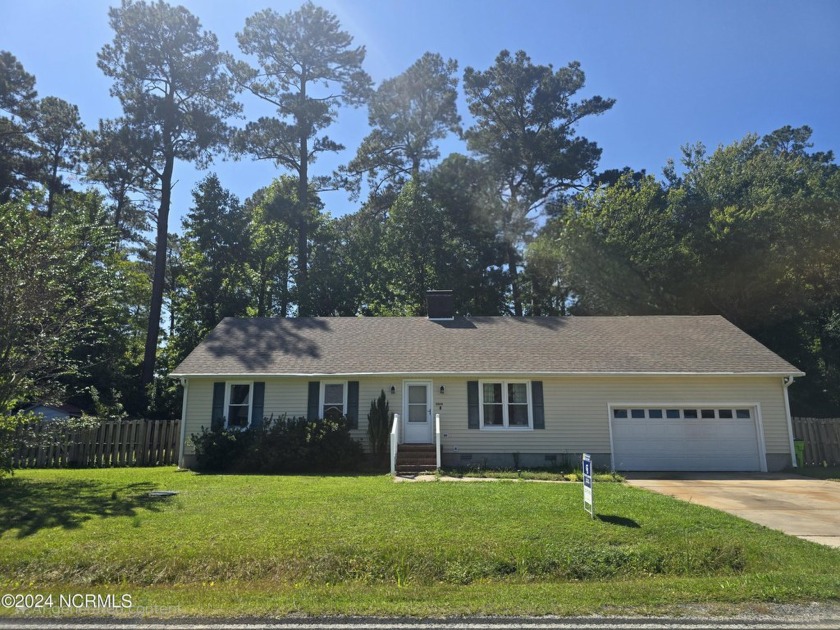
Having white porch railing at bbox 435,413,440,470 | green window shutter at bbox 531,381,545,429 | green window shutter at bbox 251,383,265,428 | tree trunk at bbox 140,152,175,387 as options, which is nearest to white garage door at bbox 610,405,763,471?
green window shutter at bbox 531,381,545,429

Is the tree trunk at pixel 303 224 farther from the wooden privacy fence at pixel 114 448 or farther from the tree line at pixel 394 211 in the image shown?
the wooden privacy fence at pixel 114 448

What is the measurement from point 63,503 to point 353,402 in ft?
26.3

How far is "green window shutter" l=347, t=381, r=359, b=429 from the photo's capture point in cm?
1585

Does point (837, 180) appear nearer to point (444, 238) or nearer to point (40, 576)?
point (444, 238)

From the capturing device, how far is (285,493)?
32.4ft

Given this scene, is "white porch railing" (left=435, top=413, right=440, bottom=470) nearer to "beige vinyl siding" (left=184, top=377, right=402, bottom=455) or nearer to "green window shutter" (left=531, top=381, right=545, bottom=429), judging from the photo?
"beige vinyl siding" (left=184, top=377, right=402, bottom=455)

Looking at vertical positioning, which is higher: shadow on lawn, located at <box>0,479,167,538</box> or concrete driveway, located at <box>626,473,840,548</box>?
shadow on lawn, located at <box>0,479,167,538</box>

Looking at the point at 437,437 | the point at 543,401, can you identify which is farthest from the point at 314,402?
the point at 543,401

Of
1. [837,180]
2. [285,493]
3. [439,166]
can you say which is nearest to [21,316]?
[285,493]

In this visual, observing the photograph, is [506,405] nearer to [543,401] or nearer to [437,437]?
[543,401]

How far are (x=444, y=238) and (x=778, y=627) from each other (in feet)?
86.9

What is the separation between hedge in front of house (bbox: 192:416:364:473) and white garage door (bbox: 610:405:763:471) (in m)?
7.77

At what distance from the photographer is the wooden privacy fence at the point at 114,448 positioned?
16375 millimetres

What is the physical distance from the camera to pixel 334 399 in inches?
637
